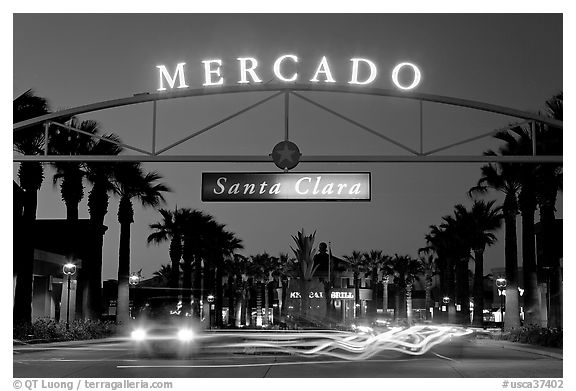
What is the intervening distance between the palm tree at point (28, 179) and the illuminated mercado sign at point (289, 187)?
51.6 feet

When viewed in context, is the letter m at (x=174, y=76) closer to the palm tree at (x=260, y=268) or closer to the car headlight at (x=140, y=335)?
the car headlight at (x=140, y=335)

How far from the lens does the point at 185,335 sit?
26297 mm

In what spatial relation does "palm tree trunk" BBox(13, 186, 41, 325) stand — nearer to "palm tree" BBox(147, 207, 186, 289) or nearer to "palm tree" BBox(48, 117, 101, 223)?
"palm tree" BBox(48, 117, 101, 223)

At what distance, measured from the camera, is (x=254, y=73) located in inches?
763

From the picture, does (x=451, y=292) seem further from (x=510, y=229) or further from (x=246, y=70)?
(x=246, y=70)

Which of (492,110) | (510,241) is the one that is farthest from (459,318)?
(492,110)

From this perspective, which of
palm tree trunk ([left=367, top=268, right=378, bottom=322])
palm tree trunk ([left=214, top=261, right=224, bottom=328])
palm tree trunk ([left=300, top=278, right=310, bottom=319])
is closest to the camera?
palm tree trunk ([left=300, top=278, right=310, bottom=319])

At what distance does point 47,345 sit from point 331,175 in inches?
741

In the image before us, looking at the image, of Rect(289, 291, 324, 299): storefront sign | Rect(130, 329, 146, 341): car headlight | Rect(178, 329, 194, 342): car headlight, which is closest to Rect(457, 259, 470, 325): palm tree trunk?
Rect(289, 291, 324, 299): storefront sign

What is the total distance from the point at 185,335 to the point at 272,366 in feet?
15.4

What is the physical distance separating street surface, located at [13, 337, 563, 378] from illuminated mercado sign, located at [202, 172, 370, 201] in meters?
3.85

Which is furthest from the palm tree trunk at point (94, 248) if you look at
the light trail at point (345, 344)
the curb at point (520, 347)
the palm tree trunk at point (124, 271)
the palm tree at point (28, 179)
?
the curb at point (520, 347)

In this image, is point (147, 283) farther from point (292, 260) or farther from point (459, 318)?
point (459, 318)

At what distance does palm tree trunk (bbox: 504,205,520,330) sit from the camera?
1745 inches
